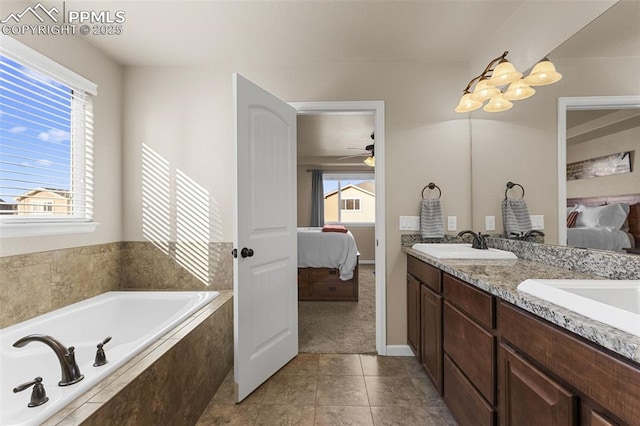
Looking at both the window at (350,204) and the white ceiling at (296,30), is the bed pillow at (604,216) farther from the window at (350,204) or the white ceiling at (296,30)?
the window at (350,204)

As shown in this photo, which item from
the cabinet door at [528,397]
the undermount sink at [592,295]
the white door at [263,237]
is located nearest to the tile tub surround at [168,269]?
the white door at [263,237]

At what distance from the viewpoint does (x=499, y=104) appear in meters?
1.91

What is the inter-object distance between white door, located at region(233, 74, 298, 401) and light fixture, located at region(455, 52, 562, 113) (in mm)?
1384

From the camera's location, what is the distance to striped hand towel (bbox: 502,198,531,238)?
1.80m

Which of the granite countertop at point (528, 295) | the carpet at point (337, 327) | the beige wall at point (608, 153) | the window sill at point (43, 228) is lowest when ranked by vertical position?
the carpet at point (337, 327)

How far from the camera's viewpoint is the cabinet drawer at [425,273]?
1.69m

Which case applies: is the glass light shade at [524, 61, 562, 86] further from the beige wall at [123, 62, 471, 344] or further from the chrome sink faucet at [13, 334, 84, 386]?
the chrome sink faucet at [13, 334, 84, 386]

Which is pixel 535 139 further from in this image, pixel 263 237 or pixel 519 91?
pixel 263 237

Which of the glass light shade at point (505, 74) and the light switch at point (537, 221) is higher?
the glass light shade at point (505, 74)

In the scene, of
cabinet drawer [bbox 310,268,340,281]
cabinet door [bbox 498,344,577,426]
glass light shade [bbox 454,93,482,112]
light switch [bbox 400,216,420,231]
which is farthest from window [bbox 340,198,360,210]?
cabinet door [bbox 498,344,577,426]

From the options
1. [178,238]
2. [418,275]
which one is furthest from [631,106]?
[178,238]

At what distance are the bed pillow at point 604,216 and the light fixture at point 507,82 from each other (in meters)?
0.73

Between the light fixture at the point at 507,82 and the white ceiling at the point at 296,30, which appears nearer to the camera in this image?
the light fixture at the point at 507,82

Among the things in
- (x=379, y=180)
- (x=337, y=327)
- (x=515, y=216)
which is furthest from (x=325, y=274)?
(x=515, y=216)
